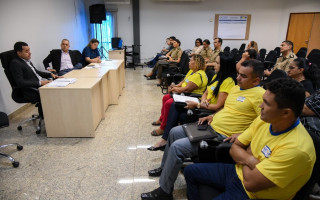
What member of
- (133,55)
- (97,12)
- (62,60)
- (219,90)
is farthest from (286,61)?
(97,12)

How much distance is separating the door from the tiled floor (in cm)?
752

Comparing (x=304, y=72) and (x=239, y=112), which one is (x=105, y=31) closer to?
(x=304, y=72)

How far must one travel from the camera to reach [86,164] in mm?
2262

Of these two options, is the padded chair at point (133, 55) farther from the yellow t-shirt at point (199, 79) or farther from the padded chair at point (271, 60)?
the yellow t-shirt at point (199, 79)

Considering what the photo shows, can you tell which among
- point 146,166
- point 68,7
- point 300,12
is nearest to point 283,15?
Answer: point 300,12

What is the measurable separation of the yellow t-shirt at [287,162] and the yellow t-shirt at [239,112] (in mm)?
A: 518

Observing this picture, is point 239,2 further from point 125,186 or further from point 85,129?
point 125,186

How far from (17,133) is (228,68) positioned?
2.84 metres

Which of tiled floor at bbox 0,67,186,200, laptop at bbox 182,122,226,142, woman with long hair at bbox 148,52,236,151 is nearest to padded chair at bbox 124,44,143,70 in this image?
tiled floor at bbox 0,67,186,200

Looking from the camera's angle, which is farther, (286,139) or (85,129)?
(85,129)

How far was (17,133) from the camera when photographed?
2910 millimetres

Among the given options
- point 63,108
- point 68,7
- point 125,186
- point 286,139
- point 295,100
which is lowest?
point 125,186

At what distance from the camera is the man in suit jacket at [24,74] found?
9.13ft

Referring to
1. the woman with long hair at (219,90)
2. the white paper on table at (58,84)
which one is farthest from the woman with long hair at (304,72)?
the white paper on table at (58,84)
